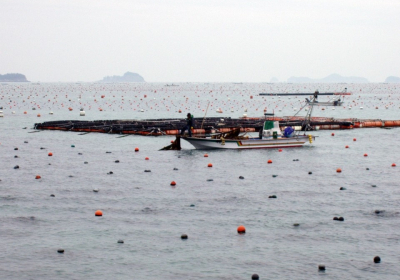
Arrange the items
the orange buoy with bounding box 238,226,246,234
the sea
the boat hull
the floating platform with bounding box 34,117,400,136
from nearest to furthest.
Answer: the sea < the orange buoy with bounding box 238,226,246,234 < the boat hull < the floating platform with bounding box 34,117,400,136

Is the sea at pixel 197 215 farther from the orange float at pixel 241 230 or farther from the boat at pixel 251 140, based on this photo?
the boat at pixel 251 140

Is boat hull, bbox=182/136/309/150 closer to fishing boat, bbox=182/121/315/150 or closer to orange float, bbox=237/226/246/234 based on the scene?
fishing boat, bbox=182/121/315/150

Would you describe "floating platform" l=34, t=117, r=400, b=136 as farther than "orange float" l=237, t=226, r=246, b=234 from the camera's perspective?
Yes

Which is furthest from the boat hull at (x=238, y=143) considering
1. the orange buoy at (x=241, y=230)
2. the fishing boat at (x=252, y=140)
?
the orange buoy at (x=241, y=230)

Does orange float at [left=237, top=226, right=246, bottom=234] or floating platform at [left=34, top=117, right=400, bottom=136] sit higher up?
floating platform at [left=34, top=117, right=400, bottom=136]

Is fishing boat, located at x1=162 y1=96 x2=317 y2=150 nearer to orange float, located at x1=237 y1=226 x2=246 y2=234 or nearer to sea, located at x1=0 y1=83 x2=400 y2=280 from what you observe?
sea, located at x1=0 y1=83 x2=400 y2=280

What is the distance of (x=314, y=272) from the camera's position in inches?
817

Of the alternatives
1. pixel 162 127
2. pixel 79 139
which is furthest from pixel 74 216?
pixel 162 127

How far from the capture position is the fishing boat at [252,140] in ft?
170

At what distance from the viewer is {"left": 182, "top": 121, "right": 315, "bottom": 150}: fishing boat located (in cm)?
5188

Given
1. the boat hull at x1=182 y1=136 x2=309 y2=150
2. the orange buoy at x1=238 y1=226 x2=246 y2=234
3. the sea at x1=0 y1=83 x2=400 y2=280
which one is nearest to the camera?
the sea at x1=0 y1=83 x2=400 y2=280

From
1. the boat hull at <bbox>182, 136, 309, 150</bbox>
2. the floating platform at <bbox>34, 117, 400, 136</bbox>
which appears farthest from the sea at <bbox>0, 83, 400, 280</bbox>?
the floating platform at <bbox>34, 117, 400, 136</bbox>

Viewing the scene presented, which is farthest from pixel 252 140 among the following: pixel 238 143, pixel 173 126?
pixel 173 126

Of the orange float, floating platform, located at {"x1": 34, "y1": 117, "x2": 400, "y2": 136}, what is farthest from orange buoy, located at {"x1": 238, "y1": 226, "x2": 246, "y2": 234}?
floating platform, located at {"x1": 34, "y1": 117, "x2": 400, "y2": 136}
